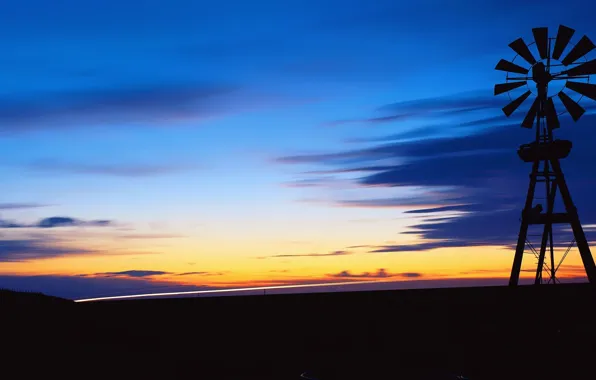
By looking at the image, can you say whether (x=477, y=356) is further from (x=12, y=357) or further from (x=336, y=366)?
(x=12, y=357)

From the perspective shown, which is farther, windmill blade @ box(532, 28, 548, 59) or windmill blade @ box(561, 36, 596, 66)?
windmill blade @ box(532, 28, 548, 59)

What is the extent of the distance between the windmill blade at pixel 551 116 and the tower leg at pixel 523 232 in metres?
2.13

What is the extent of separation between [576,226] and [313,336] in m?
15.4

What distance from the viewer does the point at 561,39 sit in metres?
37.2

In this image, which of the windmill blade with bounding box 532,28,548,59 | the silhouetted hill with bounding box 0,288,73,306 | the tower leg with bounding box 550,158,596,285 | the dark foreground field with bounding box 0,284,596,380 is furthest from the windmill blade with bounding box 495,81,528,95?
the silhouetted hill with bounding box 0,288,73,306

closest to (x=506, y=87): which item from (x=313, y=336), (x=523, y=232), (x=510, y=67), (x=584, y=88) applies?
(x=510, y=67)

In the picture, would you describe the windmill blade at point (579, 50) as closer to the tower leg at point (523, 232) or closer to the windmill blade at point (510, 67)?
the windmill blade at point (510, 67)

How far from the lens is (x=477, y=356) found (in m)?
27.2

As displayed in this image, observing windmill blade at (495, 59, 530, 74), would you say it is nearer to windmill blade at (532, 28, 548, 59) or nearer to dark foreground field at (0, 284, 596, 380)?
windmill blade at (532, 28, 548, 59)

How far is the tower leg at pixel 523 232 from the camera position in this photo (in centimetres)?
3819

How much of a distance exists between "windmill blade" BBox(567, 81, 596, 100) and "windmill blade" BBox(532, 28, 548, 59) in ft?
6.58

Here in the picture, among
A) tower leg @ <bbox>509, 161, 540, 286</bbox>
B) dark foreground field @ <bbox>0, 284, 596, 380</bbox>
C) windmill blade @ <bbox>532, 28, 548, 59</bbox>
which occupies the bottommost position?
dark foreground field @ <bbox>0, 284, 596, 380</bbox>

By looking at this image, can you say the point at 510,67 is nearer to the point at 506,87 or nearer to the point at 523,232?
the point at 506,87

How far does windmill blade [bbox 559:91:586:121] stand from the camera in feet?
122
